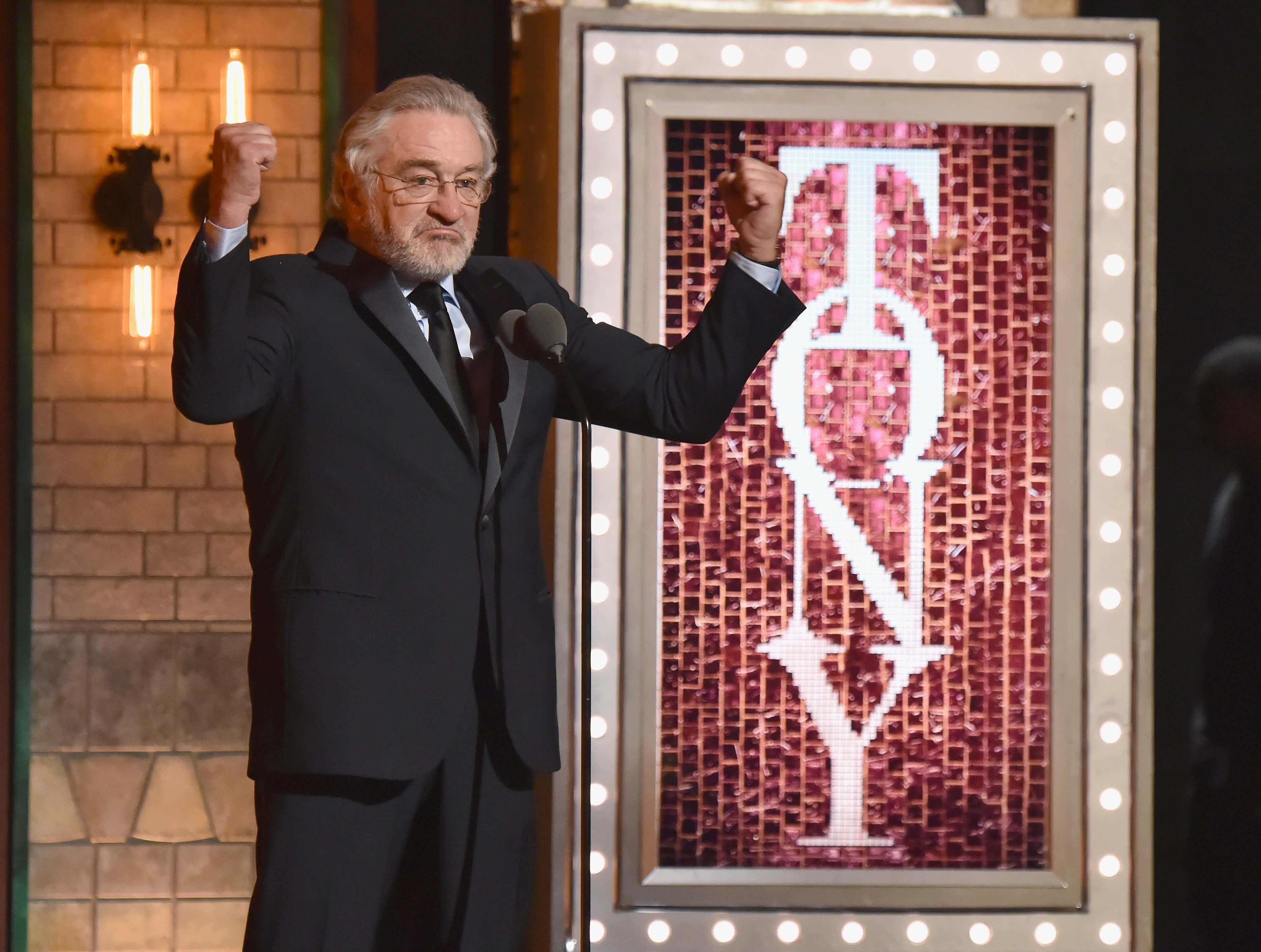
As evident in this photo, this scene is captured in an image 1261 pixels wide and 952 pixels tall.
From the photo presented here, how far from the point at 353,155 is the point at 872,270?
1.03m

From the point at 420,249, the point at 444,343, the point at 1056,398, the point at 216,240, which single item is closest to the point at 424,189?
the point at 420,249

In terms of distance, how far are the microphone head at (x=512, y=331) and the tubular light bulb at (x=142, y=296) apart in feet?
4.10

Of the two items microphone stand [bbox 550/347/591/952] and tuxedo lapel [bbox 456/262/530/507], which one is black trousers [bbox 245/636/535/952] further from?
tuxedo lapel [bbox 456/262/530/507]

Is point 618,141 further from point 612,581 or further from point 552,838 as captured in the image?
point 552,838

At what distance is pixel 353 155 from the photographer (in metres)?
1.68

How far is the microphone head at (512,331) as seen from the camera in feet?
5.15

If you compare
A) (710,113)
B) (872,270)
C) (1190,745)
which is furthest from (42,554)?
(1190,745)

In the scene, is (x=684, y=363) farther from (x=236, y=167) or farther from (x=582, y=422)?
(x=236, y=167)

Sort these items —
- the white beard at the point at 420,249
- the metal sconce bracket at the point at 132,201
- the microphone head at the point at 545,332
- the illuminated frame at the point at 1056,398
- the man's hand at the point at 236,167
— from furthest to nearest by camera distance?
the metal sconce bracket at the point at 132,201
the illuminated frame at the point at 1056,398
the white beard at the point at 420,249
the microphone head at the point at 545,332
the man's hand at the point at 236,167

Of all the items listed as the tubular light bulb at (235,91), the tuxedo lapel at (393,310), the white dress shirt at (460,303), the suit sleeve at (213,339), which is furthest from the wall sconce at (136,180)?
the suit sleeve at (213,339)

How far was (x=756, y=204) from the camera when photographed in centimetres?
169

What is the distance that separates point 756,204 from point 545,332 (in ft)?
1.26

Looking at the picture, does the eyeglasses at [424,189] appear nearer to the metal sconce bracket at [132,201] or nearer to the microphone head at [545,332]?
the microphone head at [545,332]

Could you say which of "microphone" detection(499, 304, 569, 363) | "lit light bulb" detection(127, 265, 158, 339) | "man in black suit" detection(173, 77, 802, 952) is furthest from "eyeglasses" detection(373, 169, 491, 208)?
"lit light bulb" detection(127, 265, 158, 339)
